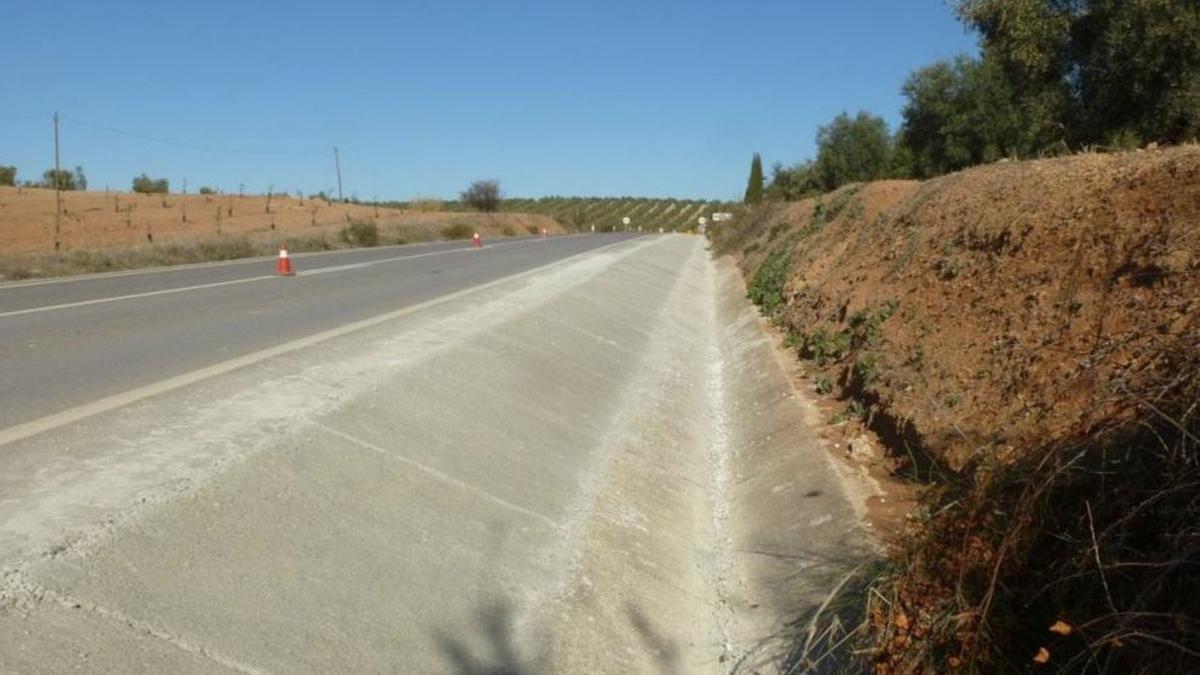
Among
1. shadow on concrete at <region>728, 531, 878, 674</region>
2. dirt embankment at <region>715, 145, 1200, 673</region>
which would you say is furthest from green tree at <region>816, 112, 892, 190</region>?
shadow on concrete at <region>728, 531, 878, 674</region>

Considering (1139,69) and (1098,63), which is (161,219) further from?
(1139,69)

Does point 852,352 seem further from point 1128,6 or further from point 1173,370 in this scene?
point 1128,6

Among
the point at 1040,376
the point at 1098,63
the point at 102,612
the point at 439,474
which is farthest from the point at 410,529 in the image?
the point at 1098,63

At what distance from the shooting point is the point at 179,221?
6031 centimetres

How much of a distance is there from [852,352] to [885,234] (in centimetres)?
363

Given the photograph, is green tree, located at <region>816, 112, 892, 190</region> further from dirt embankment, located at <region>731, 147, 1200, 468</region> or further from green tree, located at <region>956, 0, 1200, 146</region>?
dirt embankment, located at <region>731, 147, 1200, 468</region>

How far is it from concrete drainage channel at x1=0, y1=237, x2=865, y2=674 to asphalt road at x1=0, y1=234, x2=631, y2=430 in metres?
1.03

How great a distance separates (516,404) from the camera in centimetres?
920

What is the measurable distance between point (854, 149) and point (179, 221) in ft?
123

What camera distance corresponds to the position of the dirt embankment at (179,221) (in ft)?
150

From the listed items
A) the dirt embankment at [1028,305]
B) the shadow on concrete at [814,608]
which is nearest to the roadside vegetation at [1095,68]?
the dirt embankment at [1028,305]

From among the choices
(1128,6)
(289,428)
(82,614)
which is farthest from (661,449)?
(1128,6)

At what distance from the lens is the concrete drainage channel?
13.8 feet

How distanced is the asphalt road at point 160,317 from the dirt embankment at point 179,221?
12.9 metres
